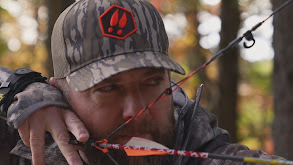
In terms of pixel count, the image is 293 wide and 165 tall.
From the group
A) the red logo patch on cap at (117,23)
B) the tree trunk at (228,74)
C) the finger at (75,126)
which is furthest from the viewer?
the tree trunk at (228,74)

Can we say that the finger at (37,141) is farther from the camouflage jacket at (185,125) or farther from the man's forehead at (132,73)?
the man's forehead at (132,73)

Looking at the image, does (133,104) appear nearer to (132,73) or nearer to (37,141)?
(132,73)

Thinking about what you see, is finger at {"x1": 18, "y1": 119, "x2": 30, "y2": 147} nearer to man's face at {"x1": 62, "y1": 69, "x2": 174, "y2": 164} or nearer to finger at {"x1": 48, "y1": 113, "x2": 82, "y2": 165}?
finger at {"x1": 48, "y1": 113, "x2": 82, "y2": 165}

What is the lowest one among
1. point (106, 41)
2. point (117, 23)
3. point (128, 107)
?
point (128, 107)

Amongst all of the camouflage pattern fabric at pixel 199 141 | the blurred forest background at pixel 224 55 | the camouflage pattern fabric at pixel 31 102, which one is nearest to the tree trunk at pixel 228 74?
the blurred forest background at pixel 224 55

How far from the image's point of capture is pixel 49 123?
1.86 meters

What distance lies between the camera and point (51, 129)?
6.12 ft

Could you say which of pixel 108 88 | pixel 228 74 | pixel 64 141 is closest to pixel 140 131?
pixel 108 88

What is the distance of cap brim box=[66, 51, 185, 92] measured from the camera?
5.75 ft

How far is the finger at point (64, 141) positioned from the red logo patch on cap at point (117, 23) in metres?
0.53

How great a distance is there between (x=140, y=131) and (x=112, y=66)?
0.35 m

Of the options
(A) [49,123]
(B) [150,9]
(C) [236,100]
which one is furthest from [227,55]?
(A) [49,123]

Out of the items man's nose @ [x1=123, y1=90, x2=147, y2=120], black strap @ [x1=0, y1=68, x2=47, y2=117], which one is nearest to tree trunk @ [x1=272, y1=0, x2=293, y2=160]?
man's nose @ [x1=123, y1=90, x2=147, y2=120]

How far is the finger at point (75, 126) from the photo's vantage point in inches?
68.5
